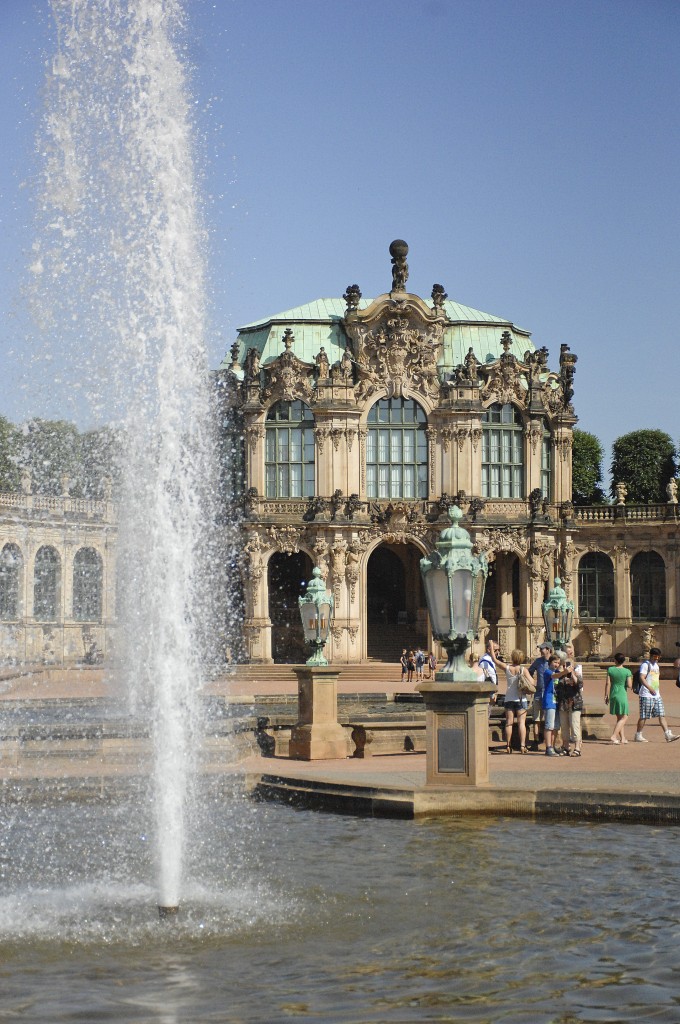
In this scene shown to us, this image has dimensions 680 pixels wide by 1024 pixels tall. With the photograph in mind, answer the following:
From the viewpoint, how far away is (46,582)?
67.4 metres

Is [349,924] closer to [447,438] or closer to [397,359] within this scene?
[447,438]

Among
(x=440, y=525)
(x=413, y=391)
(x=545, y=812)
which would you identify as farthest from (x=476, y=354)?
(x=545, y=812)

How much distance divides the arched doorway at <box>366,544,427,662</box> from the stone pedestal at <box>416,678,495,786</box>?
41.5m

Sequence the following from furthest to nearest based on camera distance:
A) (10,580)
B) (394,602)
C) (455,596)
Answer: (10,580) < (394,602) < (455,596)

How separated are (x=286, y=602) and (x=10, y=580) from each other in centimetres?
1805

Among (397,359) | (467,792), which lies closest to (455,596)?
(467,792)

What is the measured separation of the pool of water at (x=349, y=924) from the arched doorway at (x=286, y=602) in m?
43.3

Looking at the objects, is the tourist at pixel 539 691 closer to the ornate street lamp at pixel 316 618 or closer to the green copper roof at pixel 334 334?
the ornate street lamp at pixel 316 618

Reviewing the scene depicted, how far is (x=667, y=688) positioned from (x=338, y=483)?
1595 cm

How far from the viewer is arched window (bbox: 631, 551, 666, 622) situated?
2422 inches

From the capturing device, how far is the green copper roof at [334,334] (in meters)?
60.4

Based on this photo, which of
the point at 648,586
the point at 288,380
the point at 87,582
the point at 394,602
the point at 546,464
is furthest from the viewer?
the point at 87,582

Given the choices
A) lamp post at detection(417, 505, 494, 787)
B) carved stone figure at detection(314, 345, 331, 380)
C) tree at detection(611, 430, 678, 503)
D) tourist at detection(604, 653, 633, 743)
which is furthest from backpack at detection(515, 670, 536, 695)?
tree at detection(611, 430, 678, 503)

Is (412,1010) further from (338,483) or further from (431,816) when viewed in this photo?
(338,483)
